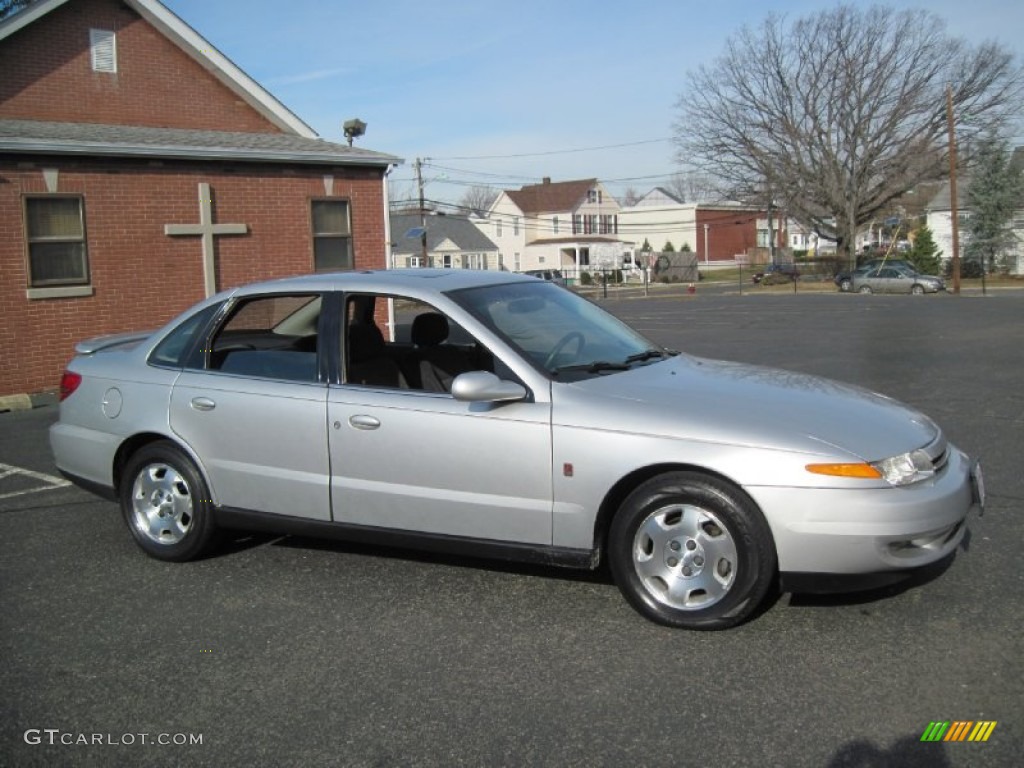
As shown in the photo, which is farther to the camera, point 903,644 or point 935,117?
point 935,117

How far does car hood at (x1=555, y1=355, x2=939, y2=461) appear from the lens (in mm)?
4047

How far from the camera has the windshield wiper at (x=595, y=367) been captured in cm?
471

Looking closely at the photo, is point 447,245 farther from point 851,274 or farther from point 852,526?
point 852,526

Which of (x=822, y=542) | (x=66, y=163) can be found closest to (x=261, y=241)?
(x=66, y=163)

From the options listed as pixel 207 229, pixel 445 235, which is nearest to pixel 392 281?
pixel 207 229

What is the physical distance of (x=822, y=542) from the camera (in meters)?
3.91

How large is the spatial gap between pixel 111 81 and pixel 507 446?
1491 centimetres

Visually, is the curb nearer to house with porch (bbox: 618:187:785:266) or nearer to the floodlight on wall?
the floodlight on wall

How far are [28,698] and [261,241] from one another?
1229 cm

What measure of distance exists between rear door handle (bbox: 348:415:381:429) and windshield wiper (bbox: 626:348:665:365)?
1.34 meters

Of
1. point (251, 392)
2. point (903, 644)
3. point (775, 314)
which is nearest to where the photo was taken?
point (903, 644)

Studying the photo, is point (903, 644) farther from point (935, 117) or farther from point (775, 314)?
point (935, 117)

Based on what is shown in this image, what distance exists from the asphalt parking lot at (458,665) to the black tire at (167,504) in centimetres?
14

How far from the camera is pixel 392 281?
515cm
